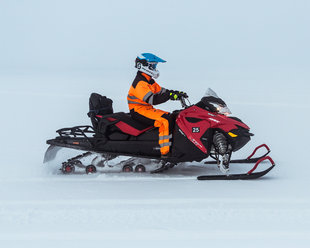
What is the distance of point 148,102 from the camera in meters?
7.92

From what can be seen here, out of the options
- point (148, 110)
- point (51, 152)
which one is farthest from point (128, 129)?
point (51, 152)

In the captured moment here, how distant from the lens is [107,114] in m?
8.25

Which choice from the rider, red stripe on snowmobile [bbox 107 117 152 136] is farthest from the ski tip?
the rider

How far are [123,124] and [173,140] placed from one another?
2.44ft

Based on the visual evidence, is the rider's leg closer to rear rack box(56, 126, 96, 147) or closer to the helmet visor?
the helmet visor

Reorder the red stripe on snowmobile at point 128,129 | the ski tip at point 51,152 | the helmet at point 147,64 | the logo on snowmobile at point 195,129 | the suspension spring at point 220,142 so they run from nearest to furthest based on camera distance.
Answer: the suspension spring at point 220,142
the logo on snowmobile at point 195,129
the helmet at point 147,64
the red stripe on snowmobile at point 128,129
the ski tip at point 51,152

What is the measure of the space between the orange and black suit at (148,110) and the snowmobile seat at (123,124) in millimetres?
105

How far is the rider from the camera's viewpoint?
25.7 ft

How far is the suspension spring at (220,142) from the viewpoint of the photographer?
301 inches

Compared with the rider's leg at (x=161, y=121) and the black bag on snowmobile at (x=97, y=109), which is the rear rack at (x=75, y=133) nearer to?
the black bag on snowmobile at (x=97, y=109)

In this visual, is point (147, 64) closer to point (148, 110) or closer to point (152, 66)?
point (152, 66)

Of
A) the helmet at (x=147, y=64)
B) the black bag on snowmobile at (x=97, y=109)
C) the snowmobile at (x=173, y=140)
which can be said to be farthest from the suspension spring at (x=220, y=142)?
the black bag on snowmobile at (x=97, y=109)

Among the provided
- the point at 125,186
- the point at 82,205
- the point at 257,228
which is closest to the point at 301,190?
the point at 257,228

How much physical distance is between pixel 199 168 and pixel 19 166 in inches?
104
